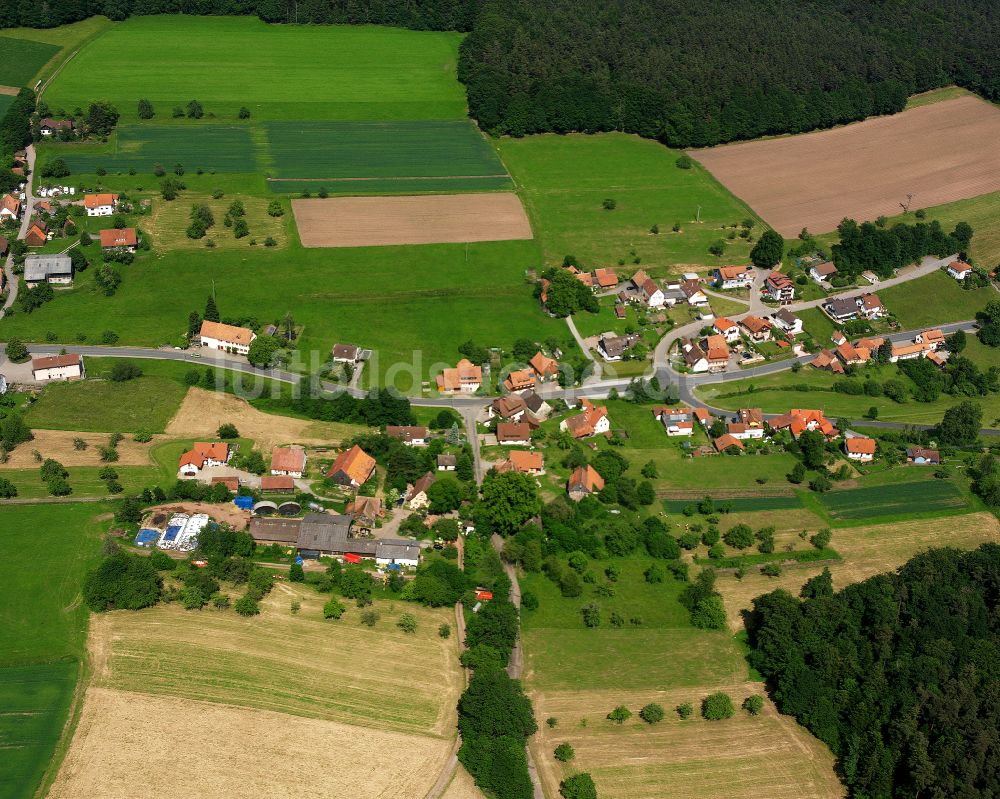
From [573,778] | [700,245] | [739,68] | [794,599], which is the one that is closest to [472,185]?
[700,245]

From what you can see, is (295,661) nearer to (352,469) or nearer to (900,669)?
(352,469)

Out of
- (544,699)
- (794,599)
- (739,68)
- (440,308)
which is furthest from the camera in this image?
(739,68)

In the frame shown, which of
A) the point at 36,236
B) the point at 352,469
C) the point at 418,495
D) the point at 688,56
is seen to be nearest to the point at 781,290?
the point at 688,56

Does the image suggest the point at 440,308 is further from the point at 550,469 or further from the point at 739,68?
the point at 739,68

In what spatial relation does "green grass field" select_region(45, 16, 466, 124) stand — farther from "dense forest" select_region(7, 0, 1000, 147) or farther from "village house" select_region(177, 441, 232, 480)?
"village house" select_region(177, 441, 232, 480)

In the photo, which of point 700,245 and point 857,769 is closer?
point 857,769

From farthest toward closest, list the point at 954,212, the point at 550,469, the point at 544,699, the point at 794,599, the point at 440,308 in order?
the point at 954,212 < the point at 440,308 < the point at 550,469 < the point at 794,599 < the point at 544,699

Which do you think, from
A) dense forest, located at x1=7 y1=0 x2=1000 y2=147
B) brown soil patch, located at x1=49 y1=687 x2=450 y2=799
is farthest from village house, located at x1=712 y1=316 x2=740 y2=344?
brown soil patch, located at x1=49 y1=687 x2=450 y2=799
